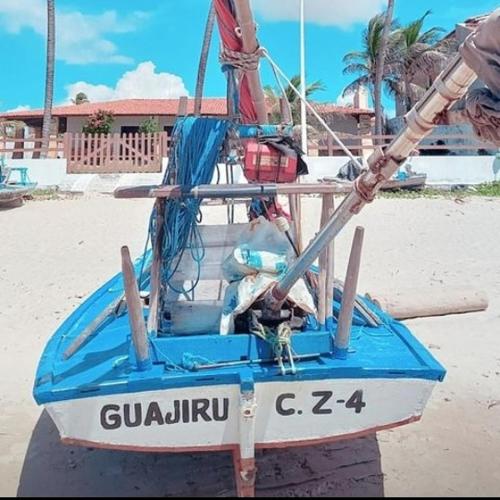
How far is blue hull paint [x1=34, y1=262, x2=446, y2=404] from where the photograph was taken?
313 cm

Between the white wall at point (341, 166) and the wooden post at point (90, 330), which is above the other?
the white wall at point (341, 166)

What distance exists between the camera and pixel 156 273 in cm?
356

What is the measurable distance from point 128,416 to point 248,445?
2.23 ft

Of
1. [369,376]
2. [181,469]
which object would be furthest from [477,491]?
[181,469]

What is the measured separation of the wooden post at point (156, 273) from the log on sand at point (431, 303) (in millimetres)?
4385

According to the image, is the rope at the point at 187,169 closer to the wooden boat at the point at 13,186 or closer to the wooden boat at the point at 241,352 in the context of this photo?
the wooden boat at the point at 241,352

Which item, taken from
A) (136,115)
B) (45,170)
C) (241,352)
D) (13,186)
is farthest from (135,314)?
(136,115)

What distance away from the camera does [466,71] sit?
7.38ft

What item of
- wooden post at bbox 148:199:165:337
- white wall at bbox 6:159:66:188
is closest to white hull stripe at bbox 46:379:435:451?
wooden post at bbox 148:199:165:337

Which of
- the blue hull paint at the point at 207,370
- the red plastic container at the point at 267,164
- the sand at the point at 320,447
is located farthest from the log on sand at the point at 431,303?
the red plastic container at the point at 267,164

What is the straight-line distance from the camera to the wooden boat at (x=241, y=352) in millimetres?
3133

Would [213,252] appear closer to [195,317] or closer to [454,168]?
[195,317]

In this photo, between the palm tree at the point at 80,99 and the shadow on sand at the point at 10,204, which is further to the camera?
the palm tree at the point at 80,99

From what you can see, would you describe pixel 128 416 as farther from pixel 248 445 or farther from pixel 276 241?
pixel 276 241
